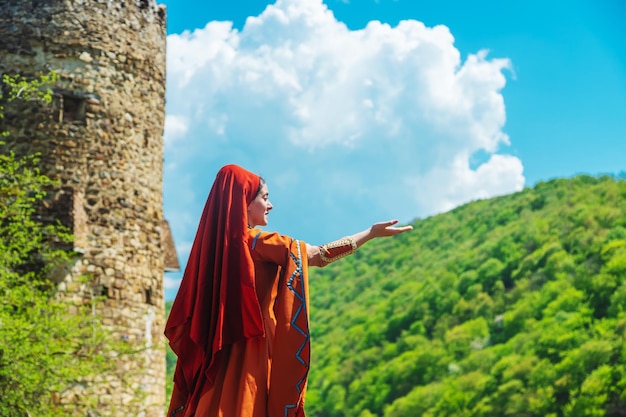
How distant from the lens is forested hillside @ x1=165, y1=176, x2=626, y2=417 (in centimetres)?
3722

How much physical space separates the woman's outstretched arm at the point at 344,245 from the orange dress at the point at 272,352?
0.29 ft

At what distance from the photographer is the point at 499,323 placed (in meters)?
48.4

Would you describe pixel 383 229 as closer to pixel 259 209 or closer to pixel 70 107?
pixel 259 209

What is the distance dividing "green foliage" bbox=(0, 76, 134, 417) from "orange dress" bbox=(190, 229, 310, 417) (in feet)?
20.1

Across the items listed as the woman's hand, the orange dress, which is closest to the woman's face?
the orange dress

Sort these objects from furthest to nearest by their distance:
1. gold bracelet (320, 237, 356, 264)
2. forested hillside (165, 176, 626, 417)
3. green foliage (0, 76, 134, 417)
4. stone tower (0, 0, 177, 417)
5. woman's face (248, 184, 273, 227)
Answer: forested hillside (165, 176, 626, 417) < stone tower (0, 0, 177, 417) < green foliage (0, 76, 134, 417) < woman's face (248, 184, 273, 227) < gold bracelet (320, 237, 356, 264)

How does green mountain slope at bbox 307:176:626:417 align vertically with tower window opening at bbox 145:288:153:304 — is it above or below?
above

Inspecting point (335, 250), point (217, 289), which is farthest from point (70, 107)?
point (335, 250)

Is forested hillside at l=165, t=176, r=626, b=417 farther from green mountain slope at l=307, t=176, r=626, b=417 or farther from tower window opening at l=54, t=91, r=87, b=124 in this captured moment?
tower window opening at l=54, t=91, r=87, b=124

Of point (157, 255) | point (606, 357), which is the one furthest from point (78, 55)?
point (606, 357)

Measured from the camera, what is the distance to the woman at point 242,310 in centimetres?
432

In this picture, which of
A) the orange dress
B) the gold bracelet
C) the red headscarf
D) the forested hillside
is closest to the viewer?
the orange dress

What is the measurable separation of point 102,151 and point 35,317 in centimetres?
229

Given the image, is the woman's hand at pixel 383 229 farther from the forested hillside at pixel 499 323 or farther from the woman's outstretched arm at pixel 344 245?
the forested hillside at pixel 499 323
